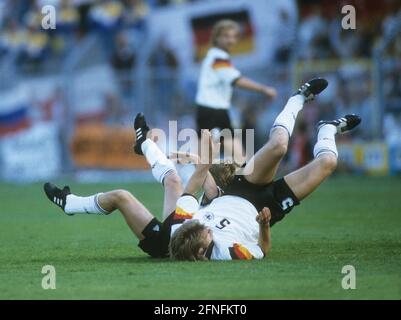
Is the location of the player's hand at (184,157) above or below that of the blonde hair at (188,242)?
above

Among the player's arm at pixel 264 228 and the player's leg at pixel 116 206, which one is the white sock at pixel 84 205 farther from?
the player's arm at pixel 264 228

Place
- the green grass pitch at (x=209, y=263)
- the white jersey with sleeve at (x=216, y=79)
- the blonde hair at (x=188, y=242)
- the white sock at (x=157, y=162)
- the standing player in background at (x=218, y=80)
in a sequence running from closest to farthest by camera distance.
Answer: the green grass pitch at (x=209, y=263) → the blonde hair at (x=188, y=242) → the white sock at (x=157, y=162) → the standing player in background at (x=218, y=80) → the white jersey with sleeve at (x=216, y=79)

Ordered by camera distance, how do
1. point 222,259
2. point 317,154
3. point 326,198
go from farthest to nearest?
1. point 326,198
2. point 317,154
3. point 222,259

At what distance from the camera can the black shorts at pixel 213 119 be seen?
1561 cm

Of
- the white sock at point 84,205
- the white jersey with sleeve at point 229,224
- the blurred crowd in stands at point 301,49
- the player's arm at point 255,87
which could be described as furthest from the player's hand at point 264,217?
the blurred crowd in stands at point 301,49

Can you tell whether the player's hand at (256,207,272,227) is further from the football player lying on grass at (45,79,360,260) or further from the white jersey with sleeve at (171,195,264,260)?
the white jersey with sleeve at (171,195,264,260)

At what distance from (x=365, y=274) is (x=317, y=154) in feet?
5.83

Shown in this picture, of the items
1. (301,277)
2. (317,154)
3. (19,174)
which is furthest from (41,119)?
(301,277)

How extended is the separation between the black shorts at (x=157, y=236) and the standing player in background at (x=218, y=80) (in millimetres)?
5970

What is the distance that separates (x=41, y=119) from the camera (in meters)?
23.8

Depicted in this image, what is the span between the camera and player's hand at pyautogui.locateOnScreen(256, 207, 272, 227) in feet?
28.1

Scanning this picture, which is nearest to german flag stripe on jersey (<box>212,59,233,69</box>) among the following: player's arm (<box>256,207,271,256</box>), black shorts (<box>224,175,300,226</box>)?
black shorts (<box>224,175,300,226</box>)
